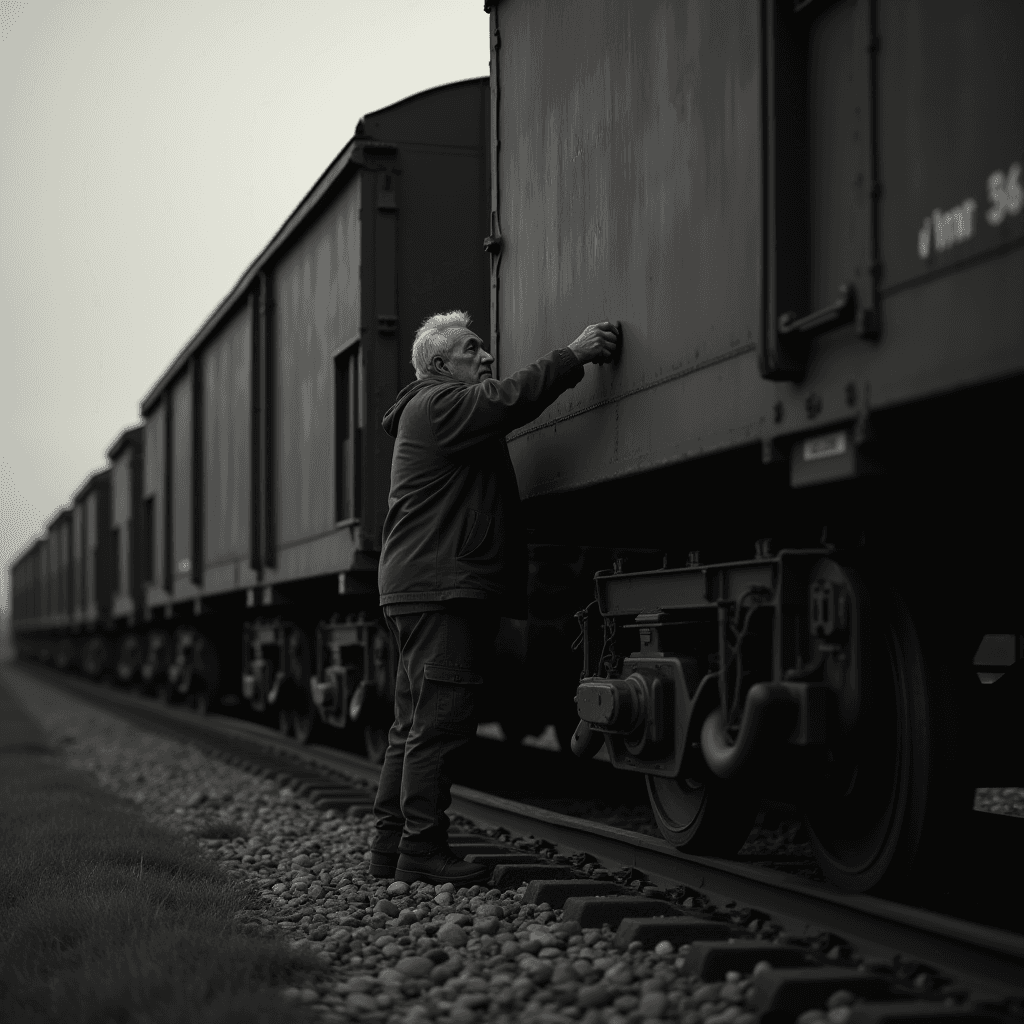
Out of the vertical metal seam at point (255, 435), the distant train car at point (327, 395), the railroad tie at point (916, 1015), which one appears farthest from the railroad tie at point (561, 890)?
the vertical metal seam at point (255, 435)

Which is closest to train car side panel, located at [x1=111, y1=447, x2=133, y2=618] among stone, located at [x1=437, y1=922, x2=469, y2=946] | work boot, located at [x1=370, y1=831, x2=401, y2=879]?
work boot, located at [x1=370, y1=831, x2=401, y2=879]

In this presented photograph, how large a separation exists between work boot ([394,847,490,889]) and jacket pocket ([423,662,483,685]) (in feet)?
2.13

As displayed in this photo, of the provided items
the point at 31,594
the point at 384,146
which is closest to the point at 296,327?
the point at 384,146

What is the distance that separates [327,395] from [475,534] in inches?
153

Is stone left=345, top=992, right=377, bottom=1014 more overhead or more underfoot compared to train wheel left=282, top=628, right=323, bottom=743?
more underfoot

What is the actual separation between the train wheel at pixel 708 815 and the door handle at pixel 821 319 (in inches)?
74.2

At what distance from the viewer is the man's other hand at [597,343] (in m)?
Answer: 4.70

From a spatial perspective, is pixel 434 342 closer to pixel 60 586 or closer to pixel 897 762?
pixel 897 762

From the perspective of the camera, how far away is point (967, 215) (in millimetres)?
2988

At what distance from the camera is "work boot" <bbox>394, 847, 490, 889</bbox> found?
5105 millimetres

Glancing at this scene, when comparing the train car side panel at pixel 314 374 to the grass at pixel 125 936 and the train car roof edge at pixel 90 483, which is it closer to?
the grass at pixel 125 936

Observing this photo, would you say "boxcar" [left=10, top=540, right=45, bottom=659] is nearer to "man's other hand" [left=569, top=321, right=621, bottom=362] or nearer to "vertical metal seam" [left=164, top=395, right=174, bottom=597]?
"vertical metal seam" [left=164, top=395, right=174, bottom=597]

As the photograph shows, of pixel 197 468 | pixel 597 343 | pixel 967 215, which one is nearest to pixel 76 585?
pixel 197 468

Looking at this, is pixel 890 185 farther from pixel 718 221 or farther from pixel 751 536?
pixel 751 536
